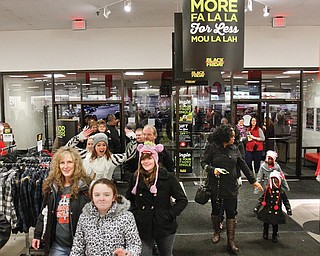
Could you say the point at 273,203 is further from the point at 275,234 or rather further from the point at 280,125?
the point at 280,125

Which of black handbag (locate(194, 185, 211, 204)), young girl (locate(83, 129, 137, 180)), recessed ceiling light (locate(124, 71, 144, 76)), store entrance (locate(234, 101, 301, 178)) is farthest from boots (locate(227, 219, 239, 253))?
recessed ceiling light (locate(124, 71, 144, 76))

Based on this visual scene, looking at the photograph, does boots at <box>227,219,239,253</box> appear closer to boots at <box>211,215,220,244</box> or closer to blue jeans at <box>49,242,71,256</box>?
boots at <box>211,215,220,244</box>

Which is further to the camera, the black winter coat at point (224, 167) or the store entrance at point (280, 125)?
the store entrance at point (280, 125)

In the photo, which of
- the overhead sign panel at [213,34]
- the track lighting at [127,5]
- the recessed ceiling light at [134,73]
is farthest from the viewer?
the recessed ceiling light at [134,73]

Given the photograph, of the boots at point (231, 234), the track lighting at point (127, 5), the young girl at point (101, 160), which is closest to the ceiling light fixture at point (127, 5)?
the track lighting at point (127, 5)

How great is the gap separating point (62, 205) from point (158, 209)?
2.60ft

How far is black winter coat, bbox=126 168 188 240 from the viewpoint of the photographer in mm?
2871

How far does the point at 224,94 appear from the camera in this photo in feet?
25.2

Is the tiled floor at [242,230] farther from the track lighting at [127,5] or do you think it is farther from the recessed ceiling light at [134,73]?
the track lighting at [127,5]

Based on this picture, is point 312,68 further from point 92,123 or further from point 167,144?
point 92,123

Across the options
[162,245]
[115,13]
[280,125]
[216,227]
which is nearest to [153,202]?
[162,245]

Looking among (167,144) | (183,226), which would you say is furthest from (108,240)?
(167,144)

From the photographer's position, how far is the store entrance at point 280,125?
7742mm

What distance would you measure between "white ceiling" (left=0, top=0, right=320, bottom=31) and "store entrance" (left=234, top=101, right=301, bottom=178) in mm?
1814
